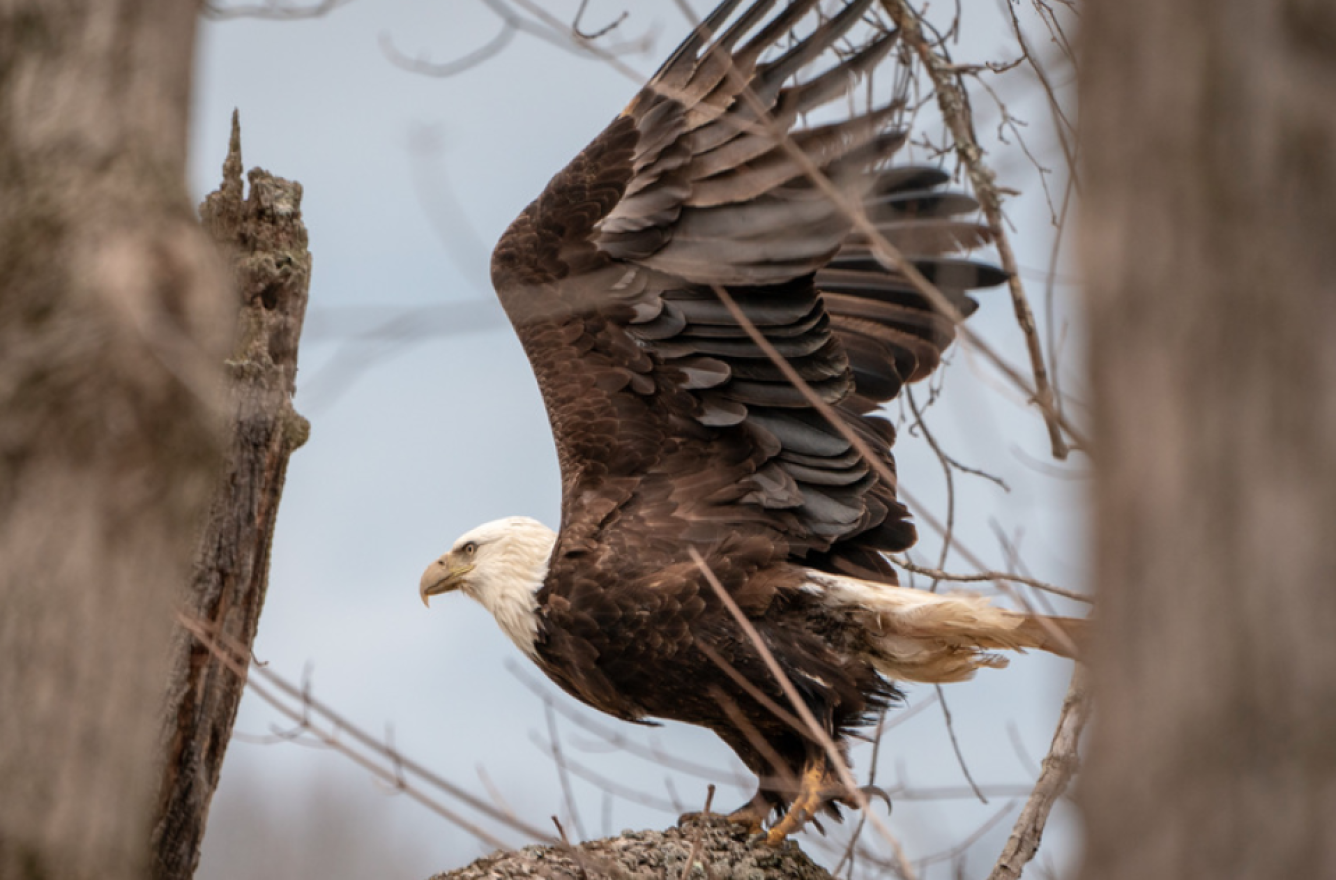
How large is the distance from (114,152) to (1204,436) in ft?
3.83

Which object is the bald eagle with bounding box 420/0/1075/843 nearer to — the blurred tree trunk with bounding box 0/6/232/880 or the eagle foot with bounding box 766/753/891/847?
the eagle foot with bounding box 766/753/891/847

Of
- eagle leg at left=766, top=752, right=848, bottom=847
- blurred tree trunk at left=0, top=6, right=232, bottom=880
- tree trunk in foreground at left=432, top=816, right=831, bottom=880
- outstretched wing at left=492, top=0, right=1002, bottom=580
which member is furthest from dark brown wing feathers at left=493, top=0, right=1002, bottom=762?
blurred tree trunk at left=0, top=6, right=232, bottom=880

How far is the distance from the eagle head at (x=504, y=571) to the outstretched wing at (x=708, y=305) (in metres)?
0.31

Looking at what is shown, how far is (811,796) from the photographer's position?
12.2 feet

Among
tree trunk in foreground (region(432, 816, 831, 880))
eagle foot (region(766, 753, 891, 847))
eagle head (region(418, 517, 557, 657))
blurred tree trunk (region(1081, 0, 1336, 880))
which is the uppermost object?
eagle head (region(418, 517, 557, 657))

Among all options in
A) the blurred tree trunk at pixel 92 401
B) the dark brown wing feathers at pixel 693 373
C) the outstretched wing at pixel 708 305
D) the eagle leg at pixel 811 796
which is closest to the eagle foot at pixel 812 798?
the eagle leg at pixel 811 796

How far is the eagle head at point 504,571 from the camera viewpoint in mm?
4289

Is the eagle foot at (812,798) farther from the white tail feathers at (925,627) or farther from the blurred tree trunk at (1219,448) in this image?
the blurred tree trunk at (1219,448)

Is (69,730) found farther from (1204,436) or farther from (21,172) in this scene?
(1204,436)

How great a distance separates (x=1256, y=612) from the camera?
0.95 m

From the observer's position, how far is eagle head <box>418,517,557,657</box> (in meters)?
4.29

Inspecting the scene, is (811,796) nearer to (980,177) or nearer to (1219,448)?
(980,177)

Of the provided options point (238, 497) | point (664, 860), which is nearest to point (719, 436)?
point (664, 860)

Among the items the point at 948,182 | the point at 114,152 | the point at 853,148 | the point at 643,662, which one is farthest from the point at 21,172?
the point at 948,182
